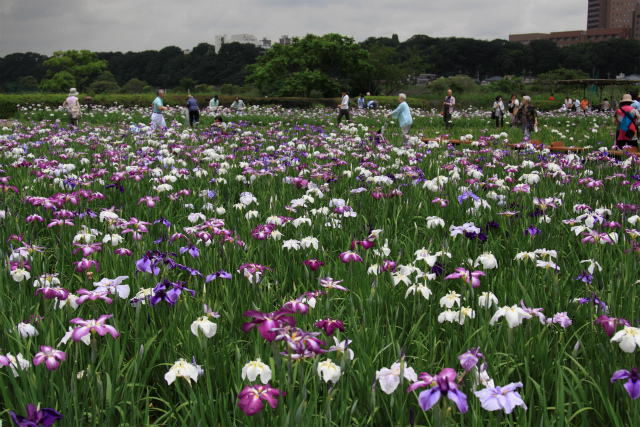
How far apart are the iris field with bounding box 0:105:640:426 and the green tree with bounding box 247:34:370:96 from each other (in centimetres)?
3506

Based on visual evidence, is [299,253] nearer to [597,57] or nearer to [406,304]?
[406,304]

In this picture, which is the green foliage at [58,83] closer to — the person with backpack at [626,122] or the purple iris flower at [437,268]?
the person with backpack at [626,122]

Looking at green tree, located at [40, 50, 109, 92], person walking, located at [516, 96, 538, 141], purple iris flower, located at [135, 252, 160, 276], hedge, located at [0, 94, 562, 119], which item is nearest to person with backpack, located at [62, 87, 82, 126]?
hedge, located at [0, 94, 562, 119]

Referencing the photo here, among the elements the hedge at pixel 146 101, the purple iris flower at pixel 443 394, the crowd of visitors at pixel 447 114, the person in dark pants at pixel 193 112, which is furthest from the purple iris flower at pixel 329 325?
the hedge at pixel 146 101

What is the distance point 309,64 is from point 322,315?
41642 mm

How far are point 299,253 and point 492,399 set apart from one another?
2.26 m

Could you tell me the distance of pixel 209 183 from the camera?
6.18 meters

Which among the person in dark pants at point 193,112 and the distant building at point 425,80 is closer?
the person in dark pants at point 193,112

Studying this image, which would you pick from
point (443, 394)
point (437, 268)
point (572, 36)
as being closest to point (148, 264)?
point (437, 268)

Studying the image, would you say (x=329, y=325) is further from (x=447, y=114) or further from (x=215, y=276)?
(x=447, y=114)

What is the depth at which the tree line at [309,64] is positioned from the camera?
42000mm

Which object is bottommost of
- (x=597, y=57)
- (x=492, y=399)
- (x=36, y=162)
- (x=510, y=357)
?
(x=510, y=357)

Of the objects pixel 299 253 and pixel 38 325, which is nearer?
pixel 38 325

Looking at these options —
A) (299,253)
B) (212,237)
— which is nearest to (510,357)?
(299,253)
